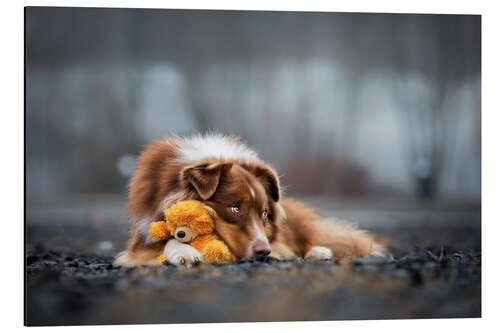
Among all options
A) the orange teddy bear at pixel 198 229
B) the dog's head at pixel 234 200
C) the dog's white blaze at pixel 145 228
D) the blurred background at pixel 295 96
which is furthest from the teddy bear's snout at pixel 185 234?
the blurred background at pixel 295 96

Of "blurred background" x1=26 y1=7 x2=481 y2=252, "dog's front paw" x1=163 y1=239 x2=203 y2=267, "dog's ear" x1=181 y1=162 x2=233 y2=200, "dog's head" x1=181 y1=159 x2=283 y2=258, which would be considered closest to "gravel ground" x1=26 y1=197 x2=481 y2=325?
"dog's front paw" x1=163 y1=239 x2=203 y2=267

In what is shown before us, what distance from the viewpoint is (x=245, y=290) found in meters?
4.61

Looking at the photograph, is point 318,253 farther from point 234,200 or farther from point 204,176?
point 204,176

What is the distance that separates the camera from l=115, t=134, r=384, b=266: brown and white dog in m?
4.86

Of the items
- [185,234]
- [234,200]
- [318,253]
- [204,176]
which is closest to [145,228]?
[185,234]

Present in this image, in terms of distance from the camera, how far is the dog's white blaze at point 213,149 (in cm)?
536

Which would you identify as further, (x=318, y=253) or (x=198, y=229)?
(x=318, y=253)

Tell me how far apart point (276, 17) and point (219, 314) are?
2.99 m

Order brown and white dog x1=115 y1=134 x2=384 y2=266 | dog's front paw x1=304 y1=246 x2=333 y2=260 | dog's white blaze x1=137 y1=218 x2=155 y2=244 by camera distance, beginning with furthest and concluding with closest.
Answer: dog's front paw x1=304 y1=246 x2=333 y2=260
dog's white blaze x1=137 y1=218 x2=155 y2=244
brown and white dog x1=115 y1=134 x2=384 y2=266

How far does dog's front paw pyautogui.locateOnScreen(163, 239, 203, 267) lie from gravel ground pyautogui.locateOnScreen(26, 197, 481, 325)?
0.09 m

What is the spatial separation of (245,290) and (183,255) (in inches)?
24.3

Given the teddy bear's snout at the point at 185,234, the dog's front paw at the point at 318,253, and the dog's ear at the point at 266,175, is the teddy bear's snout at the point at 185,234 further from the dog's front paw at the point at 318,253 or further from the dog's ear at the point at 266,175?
the dog's front paw at the point at 318,253

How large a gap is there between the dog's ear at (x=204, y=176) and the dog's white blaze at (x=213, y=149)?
1.07 ft

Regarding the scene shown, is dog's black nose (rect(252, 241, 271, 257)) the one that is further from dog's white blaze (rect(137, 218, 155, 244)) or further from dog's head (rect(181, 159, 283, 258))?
dog's white blaze (rect(137, 218, 155, 244))
